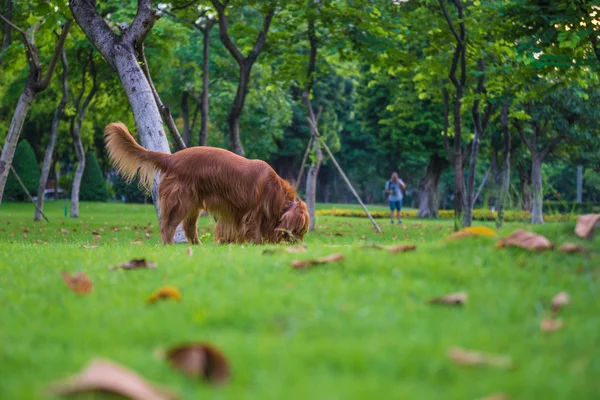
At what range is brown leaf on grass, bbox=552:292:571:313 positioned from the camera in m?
3.32

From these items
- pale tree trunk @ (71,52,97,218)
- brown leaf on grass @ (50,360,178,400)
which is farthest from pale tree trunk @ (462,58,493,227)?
pale tree trunk @ (71,52,97,218)

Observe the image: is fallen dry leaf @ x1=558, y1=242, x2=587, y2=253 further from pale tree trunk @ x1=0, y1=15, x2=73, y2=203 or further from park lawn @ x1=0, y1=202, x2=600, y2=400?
pale tree trunk @ x1=0, y1=15, x2=73, y2=203

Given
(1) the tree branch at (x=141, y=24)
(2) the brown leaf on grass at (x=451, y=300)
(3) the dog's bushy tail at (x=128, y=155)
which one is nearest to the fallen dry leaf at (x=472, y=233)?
(2) the brown leaf on grass at (x=451, y=300)

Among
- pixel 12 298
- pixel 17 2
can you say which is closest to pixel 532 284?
pixel 12 298

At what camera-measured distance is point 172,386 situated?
2.33 meters

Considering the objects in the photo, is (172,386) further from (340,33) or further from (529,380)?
(340,33)

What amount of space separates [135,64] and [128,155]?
207 centimetres

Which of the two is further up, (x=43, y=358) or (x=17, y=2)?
(x=17, y=2)

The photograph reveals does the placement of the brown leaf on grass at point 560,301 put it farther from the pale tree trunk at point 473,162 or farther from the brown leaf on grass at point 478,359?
the pale tree trunk at point 473,162

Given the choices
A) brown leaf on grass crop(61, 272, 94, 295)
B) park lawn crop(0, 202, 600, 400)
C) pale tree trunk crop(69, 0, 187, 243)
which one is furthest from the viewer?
pale tree trunk crop(69, 0, 187, 243)

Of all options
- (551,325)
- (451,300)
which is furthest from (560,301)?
(451,300)

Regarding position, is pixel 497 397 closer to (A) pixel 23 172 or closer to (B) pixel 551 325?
(B) pixel 551 325

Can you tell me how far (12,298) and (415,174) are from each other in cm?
5897

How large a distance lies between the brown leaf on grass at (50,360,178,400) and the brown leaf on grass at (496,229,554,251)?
294 centimetres
